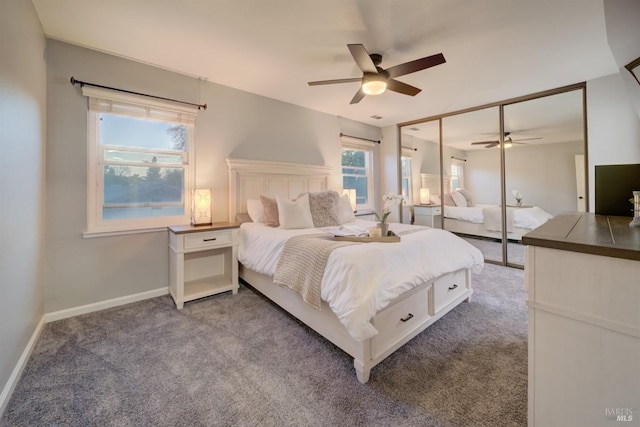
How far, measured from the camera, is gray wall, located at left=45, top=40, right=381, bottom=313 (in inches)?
91.4

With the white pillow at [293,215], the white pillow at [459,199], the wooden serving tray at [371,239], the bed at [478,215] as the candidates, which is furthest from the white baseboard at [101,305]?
the white pillow at [459,199]

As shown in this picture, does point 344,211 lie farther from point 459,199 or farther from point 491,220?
point 491,220

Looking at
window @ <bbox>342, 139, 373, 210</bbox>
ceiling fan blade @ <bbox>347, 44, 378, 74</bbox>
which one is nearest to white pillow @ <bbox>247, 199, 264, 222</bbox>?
ceiling fan blade @ <bbox>347, 44, 378, 74</bbox>

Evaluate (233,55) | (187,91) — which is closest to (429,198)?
(233,55)

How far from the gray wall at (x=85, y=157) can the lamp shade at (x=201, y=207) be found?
260mm

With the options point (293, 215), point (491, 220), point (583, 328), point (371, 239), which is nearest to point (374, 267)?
point (371, 239)

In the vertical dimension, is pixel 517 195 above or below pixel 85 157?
below

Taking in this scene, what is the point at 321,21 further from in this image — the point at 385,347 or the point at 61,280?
the point at 61,280

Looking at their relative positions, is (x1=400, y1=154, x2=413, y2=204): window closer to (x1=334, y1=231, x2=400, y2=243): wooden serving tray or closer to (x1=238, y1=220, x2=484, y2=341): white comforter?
(x1=238, y1=220, x2=484, y2=341): white comforter

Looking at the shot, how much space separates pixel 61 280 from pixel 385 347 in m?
2.98

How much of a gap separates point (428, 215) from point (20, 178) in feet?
16.8

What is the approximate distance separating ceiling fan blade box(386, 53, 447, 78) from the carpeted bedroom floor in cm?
225

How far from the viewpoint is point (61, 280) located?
2354mm

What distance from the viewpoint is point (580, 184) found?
337 centimetres
